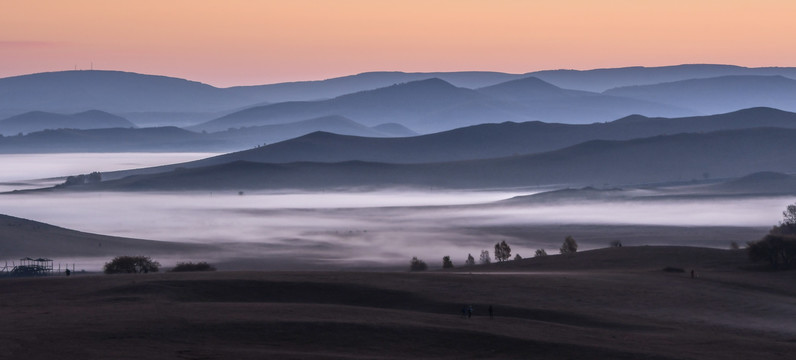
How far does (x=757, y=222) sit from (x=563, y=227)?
1822cm

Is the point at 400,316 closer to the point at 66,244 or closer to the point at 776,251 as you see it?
the point at 776,251

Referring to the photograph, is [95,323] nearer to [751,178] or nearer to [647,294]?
[647,294]

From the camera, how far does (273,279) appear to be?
1986 inches

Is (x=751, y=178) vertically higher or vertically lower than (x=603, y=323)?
higher

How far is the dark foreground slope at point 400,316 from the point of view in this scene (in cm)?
3622

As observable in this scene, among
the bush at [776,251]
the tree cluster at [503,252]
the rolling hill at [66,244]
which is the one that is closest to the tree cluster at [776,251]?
the bush at [776,251]

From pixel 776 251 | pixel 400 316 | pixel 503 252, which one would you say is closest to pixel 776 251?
pixel 776 251

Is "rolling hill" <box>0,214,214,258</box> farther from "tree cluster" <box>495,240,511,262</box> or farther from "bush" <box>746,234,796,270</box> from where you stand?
"bush" <box>746,234,796,270</box>

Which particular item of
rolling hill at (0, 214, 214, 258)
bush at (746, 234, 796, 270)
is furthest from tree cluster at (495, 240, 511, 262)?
rolling hill at (0, 214, 214, 258)

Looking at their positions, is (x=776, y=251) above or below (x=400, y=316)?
above

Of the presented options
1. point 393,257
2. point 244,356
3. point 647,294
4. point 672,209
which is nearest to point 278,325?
point 244,356

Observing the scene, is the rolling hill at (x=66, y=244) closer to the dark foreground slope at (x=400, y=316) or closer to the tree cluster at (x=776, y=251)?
the dark foreground slope at (x=400, y=316)

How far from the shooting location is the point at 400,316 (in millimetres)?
42500

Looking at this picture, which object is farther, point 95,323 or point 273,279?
point 273,279
